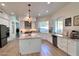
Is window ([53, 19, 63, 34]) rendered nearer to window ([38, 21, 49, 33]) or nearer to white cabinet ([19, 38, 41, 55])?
window ([38, 21, 49, 33])

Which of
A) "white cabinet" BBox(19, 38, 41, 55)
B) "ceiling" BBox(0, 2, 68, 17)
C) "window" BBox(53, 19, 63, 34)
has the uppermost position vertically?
"ceiling" BBox(0, 2, 68, 17)

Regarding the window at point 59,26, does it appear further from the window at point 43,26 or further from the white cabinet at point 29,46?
the white cabinet at point 29,46

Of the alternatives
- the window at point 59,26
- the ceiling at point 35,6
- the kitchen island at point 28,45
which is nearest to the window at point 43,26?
the window at point 59,26

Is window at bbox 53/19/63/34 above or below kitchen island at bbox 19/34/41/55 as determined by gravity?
above

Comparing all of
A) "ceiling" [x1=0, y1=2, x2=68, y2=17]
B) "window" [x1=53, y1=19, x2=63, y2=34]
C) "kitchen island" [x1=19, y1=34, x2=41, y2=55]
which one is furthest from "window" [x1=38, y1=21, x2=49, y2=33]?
"kitchen island" [x1=19, y1=34, x2=41, y2=55]

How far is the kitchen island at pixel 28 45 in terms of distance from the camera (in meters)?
4.78

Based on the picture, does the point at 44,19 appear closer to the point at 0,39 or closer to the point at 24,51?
the point at 0,39

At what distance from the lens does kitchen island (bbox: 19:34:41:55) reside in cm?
478

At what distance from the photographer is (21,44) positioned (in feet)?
15.7

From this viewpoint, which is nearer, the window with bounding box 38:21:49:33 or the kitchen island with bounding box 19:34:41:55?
the kitchen island with bounding box 19:34:41:55

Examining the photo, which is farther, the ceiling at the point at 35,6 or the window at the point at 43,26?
the window at the point at 43,26

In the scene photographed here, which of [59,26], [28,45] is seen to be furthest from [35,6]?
[59,26]

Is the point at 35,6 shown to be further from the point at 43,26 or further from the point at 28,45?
the point at 43,26

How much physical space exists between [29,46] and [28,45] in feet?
0.22
